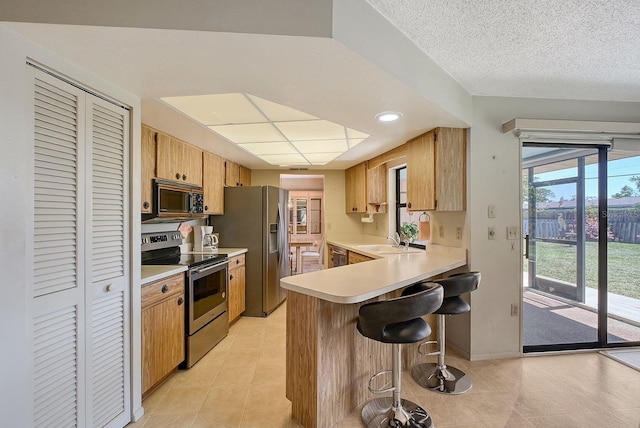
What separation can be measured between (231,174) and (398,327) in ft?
10.8

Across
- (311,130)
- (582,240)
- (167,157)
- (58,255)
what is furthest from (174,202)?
Answer: (582,240)

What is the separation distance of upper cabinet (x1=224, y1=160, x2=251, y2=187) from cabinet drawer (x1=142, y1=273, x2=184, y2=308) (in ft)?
6.10

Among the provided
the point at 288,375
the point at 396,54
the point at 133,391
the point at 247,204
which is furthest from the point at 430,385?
the point at 247,204

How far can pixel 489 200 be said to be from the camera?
259 centimetres

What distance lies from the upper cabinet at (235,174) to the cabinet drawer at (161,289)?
73.2 inches

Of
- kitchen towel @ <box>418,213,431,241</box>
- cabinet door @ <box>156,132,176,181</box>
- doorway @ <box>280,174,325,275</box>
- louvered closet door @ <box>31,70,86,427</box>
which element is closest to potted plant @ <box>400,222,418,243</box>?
kitchen towel @ <box>418,213,431,241</box>

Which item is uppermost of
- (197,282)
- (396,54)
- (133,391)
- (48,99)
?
(396,54)

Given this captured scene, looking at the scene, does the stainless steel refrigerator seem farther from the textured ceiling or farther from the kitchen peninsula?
the textured ceiling

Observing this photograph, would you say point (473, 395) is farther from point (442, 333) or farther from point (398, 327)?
point (398, 327)

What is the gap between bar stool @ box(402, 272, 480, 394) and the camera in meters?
2.01

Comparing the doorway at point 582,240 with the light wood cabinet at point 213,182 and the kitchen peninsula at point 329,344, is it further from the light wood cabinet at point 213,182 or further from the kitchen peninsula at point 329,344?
the light wood cabinet at point 213,182

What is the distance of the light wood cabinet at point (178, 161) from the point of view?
103 inches

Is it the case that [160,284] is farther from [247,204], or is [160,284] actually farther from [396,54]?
[396,54]

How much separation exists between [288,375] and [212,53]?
1904 millimetres
